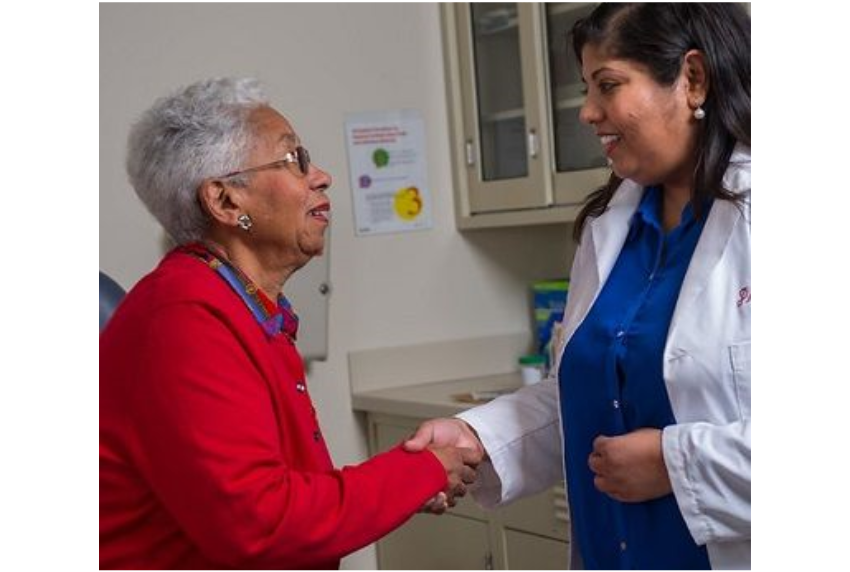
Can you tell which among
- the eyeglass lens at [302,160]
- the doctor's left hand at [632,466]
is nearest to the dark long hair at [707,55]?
the doctor's left hand at [632,466]

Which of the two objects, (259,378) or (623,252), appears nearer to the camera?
(259,378)

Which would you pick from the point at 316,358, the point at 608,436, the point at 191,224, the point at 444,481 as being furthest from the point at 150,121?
the point at 316,358

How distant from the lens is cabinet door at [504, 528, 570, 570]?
2.91m

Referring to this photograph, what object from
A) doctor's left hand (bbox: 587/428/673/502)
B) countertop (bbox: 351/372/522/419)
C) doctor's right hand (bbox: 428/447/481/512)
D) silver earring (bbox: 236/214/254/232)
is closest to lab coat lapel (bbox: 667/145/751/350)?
doctor's left hand (bbox: 587/428/673/502)

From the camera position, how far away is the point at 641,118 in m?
1.75

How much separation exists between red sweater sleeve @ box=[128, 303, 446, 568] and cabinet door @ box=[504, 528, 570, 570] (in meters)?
1.39

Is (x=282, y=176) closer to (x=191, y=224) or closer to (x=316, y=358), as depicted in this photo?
(x=191, y=224)

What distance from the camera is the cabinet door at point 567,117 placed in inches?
127

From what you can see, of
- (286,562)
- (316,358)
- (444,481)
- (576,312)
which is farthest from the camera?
(316,358)

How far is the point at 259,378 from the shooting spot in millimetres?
1568

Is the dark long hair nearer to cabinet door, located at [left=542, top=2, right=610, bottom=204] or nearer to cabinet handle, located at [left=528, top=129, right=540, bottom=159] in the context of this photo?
cabinet door, located at [left=542, top=2, right=610, bottom=204]

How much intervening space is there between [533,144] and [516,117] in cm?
13

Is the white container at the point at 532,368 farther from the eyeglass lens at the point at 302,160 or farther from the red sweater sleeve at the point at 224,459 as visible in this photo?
the red sweater sleeve at the point at 224,459

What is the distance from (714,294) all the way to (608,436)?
0.25 metres
